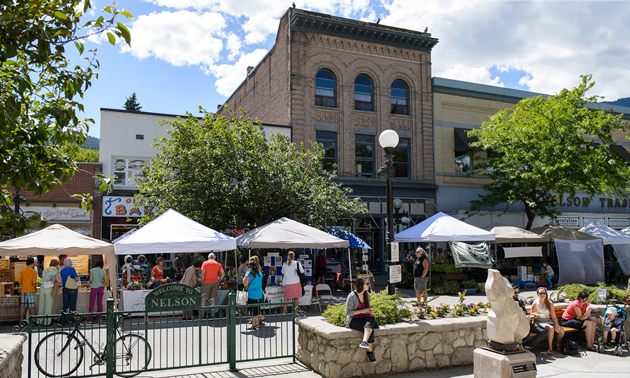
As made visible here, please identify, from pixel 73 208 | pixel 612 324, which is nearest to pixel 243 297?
pixel 612 324

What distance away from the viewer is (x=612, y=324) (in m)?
9.22

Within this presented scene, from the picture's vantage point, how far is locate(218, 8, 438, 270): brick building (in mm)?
23812

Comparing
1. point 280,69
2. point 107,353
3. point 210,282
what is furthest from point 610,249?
point 107,353

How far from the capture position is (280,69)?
25.0m

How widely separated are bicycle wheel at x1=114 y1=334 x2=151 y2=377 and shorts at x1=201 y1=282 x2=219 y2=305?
14.7 ft

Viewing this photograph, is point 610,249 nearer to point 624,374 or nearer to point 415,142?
point 415,142

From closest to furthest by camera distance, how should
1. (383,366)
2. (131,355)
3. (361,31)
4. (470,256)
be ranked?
1. (131,355)
2. (383,366)
3. (470,256)
4. (361,31)

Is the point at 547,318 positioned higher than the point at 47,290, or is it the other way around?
the point at 47,290

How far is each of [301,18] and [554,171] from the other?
14.1 m

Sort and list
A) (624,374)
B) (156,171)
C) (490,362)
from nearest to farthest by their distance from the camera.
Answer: (490,362), (624,374), (156,171)

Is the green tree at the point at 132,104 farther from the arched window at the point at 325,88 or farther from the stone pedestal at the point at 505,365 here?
the stone pedestal at the point at 505,365

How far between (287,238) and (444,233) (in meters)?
7.03

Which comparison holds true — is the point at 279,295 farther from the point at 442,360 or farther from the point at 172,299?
the point at 442,360

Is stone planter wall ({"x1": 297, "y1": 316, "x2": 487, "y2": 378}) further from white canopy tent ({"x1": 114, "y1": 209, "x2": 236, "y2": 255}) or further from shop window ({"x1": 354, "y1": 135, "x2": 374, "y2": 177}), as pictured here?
shop window ({"x1": 354, "y1": 135, "x2": 374, "y2": 177})
